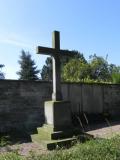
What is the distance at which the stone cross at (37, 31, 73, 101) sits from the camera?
379 inches

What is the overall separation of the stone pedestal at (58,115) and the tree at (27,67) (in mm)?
43271

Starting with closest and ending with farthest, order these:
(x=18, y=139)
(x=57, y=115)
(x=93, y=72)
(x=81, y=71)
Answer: (x=57, y=115)
(x=18, y=139)
(x=81, y=71)
(x=93, y=72)

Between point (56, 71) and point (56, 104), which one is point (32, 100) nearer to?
point (56, 71)

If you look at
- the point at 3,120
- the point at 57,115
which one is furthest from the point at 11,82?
the point at 57,115

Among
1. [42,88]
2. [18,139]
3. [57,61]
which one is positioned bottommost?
[18,139]

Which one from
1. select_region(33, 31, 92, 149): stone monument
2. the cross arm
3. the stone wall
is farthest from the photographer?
the stone wall

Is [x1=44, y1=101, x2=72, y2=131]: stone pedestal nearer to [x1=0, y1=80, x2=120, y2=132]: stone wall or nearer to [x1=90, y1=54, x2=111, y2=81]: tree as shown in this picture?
[x1=0, y1=80, x2=120, y2=132]: stone wall

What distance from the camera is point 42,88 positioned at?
1272 cm

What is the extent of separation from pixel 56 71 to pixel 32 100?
9.77ft

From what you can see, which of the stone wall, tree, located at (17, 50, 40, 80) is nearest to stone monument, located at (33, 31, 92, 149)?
the stone wall

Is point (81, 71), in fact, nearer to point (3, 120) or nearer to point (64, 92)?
point (64, 92)

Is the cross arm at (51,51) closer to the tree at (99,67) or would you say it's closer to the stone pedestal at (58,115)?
the stone pedestal at (58,115)

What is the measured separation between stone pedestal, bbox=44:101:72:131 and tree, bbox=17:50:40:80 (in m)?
43.3

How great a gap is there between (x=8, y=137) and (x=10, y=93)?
191cm
